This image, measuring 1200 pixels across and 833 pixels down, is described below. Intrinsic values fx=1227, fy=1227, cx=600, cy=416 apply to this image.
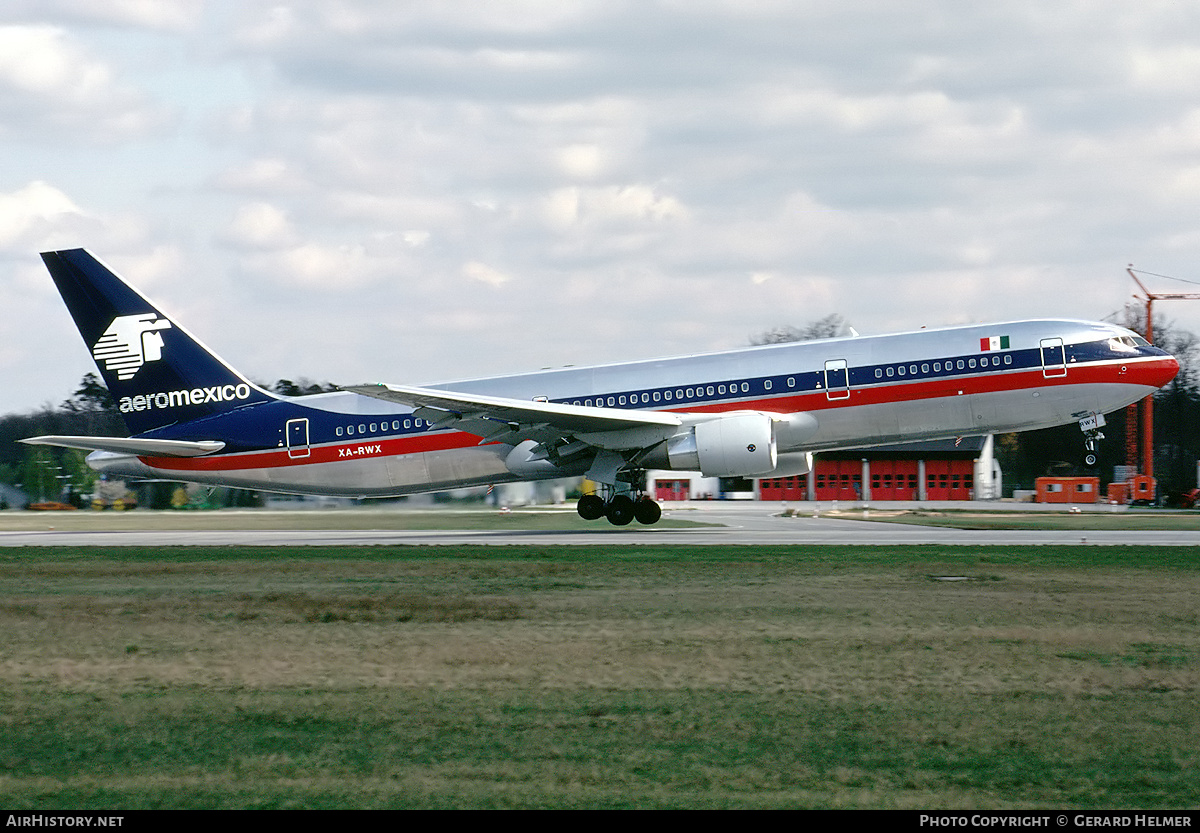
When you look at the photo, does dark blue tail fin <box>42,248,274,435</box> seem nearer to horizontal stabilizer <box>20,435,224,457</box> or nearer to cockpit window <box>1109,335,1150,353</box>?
horizontal stabilizer <box>20,435,224,457</box>

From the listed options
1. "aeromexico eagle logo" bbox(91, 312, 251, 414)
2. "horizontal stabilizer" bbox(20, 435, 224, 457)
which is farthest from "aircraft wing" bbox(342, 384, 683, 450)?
"horizontal stabilizer" bbox(20, 435, 224, 457)

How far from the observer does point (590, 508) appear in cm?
3409

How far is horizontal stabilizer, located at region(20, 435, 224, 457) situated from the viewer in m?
33.7

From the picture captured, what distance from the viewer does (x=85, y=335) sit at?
115 ft

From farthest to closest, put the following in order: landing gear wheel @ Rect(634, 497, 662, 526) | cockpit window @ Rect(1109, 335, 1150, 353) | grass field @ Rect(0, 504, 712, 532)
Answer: grass field @ Rect(0, 504, 712, 532) → landing gear wheel @ Rect(634, 497, 662, 526) → cockpit window @ Rect(1109, 335, 1150, 353)

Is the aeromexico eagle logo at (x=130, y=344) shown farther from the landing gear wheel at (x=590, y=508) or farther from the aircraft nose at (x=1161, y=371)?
the aircraft nose at (x=1161, y=371)

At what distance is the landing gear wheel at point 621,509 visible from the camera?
111ft

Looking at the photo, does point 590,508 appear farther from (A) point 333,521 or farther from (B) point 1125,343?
(B) point 1125,343

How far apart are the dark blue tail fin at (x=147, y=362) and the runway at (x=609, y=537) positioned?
3638 mm

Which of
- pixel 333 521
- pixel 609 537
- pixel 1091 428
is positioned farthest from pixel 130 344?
pixel 1091 428

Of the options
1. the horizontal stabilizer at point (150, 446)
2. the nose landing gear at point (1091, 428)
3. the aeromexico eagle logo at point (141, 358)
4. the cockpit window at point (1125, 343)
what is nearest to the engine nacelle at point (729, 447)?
the nose landing gear at point (1091, 428)

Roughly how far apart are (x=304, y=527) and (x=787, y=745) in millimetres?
29874

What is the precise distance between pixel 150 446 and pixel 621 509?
1334cm

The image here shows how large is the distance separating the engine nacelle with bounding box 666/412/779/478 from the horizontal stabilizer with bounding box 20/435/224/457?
1336cm
